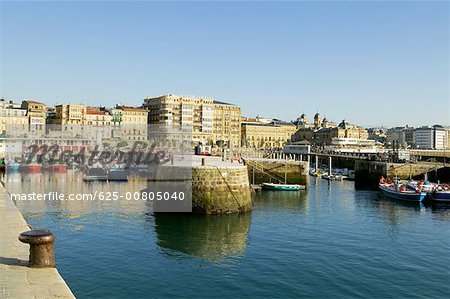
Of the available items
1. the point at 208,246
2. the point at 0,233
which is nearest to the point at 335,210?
the point at 208,246

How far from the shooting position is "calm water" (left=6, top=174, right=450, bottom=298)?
20484 mm

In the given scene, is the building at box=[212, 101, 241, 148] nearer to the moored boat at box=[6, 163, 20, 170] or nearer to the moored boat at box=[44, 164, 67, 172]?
the moored boat at box=[44, 164, 67, 172]


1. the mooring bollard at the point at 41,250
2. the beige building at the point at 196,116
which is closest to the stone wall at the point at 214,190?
A: the mooring bollard at the point at 41,250

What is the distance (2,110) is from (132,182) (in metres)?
98.3

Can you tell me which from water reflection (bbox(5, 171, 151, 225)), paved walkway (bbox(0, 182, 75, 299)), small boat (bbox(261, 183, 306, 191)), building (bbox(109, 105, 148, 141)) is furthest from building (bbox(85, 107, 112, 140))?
paved walkway (bbox(0, 182, 75, 299))

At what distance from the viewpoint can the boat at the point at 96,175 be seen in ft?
224

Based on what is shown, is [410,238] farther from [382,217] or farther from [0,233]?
[0,233]

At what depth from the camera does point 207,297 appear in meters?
19.1

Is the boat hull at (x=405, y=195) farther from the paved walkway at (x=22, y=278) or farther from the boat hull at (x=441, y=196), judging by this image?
the paved walkway at (x=22, y=278)

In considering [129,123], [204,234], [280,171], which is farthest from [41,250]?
[129,123]

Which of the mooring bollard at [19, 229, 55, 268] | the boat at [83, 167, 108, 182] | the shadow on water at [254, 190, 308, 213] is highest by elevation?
the mooring bollard at [19, 229, 55, 268]

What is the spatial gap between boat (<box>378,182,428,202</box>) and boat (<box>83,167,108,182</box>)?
38.3 m

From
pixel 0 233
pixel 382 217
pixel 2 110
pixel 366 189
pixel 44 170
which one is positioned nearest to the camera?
pixel 0 233

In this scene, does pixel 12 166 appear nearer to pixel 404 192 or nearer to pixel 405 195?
pixel 404 192
